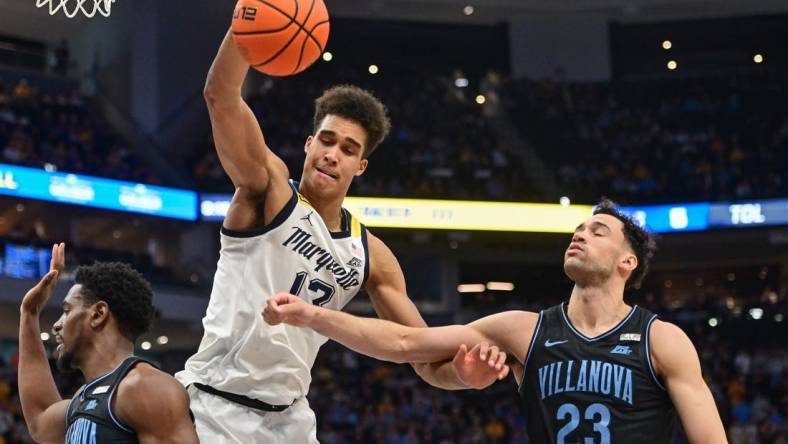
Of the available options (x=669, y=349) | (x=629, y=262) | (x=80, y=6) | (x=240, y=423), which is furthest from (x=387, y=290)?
(x=80, y=6)

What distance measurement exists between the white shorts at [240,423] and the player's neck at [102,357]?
13.0 inches

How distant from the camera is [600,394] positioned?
4.34m

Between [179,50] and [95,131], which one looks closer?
[95,131]

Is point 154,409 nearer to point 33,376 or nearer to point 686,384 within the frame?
point 33,376

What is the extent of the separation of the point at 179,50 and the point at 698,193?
462 inches

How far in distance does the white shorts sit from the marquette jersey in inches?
2.6

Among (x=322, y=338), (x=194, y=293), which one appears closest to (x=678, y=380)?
(x=322, y=338)

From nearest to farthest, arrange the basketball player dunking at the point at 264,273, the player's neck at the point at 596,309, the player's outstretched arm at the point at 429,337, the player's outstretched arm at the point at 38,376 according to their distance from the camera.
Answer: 1. the basketball player dunking at the point at 264,273
2. the player's outstretched arm at the point at 429,337
3. the player's neck at the point at 596,309
4. the player's outstretched arm at the point at 38,376

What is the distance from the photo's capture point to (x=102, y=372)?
4.55 m

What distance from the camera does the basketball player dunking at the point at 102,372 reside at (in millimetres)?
4270

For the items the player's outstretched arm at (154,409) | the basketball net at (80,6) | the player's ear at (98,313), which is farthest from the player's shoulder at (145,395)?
the basketball net at (80,6)

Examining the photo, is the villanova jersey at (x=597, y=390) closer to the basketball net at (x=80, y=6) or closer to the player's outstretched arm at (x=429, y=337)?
the player's outstretched arm at (x=429, y=337)

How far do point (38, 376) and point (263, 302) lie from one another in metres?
1.37

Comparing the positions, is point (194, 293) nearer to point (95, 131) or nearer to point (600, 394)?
point (95, 131)
